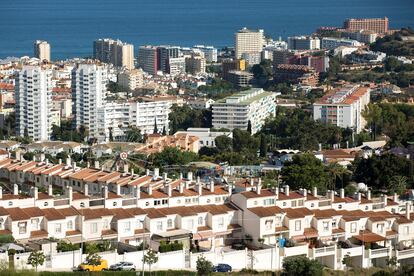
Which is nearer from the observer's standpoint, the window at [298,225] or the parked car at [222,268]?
the parked car at [222,268]

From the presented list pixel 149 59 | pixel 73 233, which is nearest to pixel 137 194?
pixel 73 233

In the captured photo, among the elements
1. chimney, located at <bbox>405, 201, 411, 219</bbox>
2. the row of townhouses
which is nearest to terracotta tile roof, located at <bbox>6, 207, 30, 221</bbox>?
the row of townhouses

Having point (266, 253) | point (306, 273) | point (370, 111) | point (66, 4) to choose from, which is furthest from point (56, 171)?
point (66, 4)

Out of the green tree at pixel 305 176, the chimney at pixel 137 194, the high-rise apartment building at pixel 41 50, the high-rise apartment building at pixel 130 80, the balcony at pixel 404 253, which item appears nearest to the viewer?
the balcony at pixel 404 253

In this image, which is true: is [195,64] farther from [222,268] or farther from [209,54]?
[222,268]

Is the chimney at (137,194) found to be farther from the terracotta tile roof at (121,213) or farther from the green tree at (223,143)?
the green tree at (223,143)

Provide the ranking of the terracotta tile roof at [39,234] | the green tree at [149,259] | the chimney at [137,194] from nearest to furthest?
the green tree at [149,259] → the terracotta tile roof at [39,234] → the chimney at [137,194]

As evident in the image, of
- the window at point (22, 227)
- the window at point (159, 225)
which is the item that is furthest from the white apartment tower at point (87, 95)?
the window at point (22, 227)
